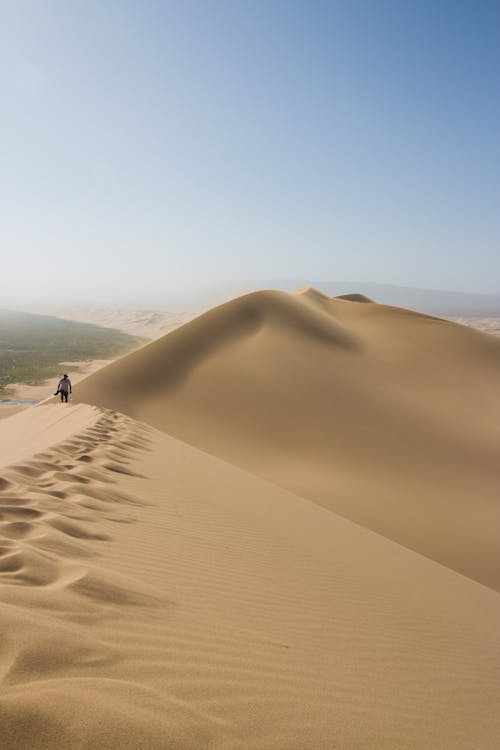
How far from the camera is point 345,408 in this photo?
13.8 m

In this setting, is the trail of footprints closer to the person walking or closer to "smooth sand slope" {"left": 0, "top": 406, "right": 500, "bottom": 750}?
"smooth sand slope" {"left": 0, "top": 406, "right": 500, "bottom": 750}

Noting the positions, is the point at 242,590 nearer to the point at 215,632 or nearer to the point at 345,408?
the point at 215,632

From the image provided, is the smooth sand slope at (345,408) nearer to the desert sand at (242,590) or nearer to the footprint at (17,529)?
the desert sand at (242,590)

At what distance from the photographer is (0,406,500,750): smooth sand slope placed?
5.58ft

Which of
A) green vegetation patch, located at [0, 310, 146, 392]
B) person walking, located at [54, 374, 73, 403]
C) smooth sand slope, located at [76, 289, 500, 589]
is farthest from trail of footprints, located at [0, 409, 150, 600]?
green vegetation patch, located at [0, 310, 146, 392]

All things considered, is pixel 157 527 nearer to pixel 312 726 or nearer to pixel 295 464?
pixel 312 726

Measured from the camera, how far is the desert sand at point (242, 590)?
179cm

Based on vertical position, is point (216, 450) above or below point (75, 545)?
below

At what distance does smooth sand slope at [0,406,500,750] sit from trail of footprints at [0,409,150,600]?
2cm

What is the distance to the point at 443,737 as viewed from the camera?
6.83ft

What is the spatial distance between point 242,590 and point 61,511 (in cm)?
176

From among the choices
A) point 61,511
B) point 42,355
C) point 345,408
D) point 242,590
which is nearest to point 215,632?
point 242,590

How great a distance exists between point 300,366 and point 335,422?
3.98m

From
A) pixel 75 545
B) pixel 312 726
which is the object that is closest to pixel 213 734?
pixel 312 726
